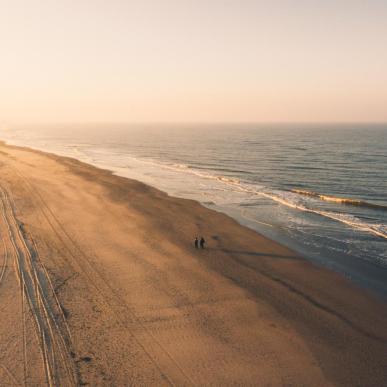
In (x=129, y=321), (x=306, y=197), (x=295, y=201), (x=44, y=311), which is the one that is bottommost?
(x=129, y=321)

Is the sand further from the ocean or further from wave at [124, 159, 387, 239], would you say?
wave at [124, 159, 387, 239]

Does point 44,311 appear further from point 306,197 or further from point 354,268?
point 306,197

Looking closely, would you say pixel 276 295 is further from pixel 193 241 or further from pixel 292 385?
pixel 193 241

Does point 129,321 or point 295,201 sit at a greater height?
point 295,201

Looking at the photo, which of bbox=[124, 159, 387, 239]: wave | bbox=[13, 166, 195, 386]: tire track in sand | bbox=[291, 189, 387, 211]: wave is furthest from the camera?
bbox=[291, 189, 387, 211]: wave

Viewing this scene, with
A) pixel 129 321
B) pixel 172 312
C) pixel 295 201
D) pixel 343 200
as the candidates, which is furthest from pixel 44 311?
pixel 343 200

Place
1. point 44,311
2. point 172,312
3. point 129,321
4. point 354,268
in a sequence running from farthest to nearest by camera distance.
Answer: point 354,268 → point 172,312 → point 44,311 → point 129,321

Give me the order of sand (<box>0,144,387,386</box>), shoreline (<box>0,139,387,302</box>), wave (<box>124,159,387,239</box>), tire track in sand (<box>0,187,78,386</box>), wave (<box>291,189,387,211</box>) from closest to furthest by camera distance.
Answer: tire track in sand (<box>0,187,78,386</box>), sand (<box>0,144,387,386</box>), shoreline (<box>0,139,387,302</box>), wave (<box>124,159,387,239</box>), wave (<box>291,189,387,211</box>)

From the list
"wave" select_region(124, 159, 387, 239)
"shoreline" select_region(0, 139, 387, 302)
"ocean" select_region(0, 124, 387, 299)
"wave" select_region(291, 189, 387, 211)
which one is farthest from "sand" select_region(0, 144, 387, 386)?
"wave" select_region(291, 189, 387, 211)

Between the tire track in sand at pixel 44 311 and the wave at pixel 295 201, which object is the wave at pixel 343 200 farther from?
the tire track in sand at pixel 44 311
